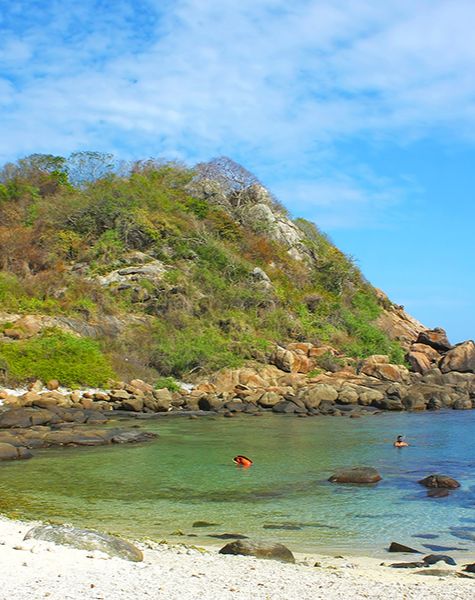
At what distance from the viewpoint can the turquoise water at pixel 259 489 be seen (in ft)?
37.5

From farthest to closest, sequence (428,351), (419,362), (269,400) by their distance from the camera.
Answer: (428,351), (419,362), (269,400)

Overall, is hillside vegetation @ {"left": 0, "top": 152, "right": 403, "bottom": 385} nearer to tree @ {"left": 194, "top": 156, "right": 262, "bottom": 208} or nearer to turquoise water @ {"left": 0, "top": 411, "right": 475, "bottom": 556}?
tree @ {"left": 194, "top": 156, "right": 262, "bottom": 208}

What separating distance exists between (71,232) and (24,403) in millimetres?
20618

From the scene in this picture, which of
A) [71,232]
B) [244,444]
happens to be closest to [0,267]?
[71,232]

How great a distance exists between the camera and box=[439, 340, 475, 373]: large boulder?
41312mm

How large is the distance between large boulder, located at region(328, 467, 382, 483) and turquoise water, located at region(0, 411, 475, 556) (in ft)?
0.85

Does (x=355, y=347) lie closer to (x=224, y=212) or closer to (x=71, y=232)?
(x=224, y=212)

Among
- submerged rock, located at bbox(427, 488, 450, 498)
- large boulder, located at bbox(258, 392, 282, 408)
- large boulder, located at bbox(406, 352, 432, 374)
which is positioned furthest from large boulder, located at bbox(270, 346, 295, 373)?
submerged rock, located at bbox(427, 488, 450, 498)

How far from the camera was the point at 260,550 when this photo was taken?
9109 millimetres

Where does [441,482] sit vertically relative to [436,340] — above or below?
below

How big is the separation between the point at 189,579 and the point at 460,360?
121 ft

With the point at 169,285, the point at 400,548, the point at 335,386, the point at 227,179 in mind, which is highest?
the point at 227,179

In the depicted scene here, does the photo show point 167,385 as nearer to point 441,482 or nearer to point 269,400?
point 269,400

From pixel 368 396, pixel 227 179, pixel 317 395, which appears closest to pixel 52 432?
pixel 317 395
